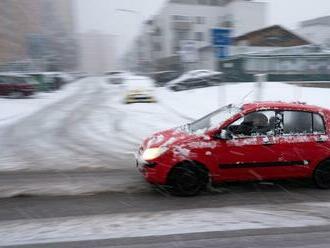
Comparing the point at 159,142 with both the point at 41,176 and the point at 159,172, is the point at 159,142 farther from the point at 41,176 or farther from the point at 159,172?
the point at 41,176

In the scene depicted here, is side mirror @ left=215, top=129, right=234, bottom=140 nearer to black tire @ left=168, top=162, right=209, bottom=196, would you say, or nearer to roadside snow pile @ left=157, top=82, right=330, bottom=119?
black tire @ left=168, top=162, right=209, bottom=196

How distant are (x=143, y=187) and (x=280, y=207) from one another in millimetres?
A: 2402

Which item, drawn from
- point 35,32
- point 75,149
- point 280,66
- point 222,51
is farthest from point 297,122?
point 35,32

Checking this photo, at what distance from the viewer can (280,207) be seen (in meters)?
7.41

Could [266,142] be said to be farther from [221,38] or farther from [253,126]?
[221,38]

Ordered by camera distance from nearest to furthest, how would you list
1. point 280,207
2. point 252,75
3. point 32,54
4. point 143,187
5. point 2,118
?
point 280,207, point 143,187, point 2,118, point 252,75, point 32,54

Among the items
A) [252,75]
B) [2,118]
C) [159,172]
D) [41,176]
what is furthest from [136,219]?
[252,75]

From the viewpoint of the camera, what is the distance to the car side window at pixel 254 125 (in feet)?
26.9

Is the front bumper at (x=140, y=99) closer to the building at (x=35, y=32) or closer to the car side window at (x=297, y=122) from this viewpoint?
the car side window at (x=297, y=122)

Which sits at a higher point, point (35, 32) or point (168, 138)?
point (35, 32)

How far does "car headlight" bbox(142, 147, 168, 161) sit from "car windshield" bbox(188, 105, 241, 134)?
0.69 metres

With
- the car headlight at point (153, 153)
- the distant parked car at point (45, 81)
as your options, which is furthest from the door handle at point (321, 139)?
the distant parked car at point (45, 81)

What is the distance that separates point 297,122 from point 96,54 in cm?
14418

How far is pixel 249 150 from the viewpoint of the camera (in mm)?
8117
